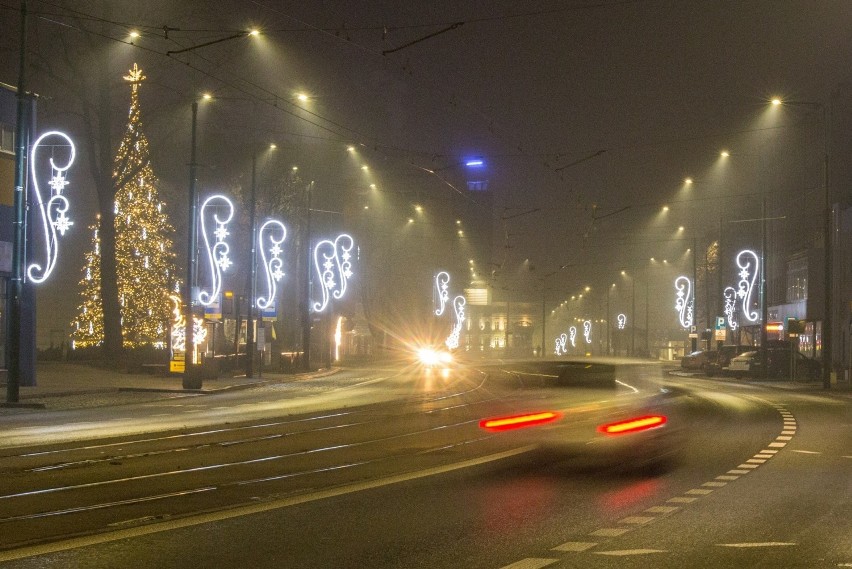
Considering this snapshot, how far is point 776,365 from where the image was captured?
184 feet

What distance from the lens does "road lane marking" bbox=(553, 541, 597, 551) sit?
9.07 m

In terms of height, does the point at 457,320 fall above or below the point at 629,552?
above

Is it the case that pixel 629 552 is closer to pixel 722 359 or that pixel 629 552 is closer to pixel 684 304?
pixel 722 359

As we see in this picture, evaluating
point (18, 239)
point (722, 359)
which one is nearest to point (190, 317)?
point (18, 239)

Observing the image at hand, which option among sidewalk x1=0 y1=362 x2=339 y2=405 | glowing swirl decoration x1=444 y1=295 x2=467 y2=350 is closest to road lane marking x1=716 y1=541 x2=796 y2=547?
sidewalk x1=0 y1=362 x2=339 y2=405

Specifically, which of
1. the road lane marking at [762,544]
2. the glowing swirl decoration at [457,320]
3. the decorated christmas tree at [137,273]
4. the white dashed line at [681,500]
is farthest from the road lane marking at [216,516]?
the glowing swirl decoration at [457,320]

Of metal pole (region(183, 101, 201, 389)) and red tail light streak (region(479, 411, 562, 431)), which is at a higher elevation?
metal pole (region(183, 101, 201, 389))

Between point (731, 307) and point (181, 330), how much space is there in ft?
Answer: 174

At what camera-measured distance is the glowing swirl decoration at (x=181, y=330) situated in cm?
3784

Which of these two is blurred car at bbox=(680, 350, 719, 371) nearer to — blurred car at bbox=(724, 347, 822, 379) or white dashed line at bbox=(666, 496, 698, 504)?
blurred car at bbox=(724, 347, 822, 379)

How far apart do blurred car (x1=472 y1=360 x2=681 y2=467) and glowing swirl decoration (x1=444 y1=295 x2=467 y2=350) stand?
57.3m

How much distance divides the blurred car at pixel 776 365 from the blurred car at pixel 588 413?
30.4ft

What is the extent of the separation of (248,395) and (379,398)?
464 centimetres

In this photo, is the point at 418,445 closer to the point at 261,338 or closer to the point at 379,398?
the point at 379,398
